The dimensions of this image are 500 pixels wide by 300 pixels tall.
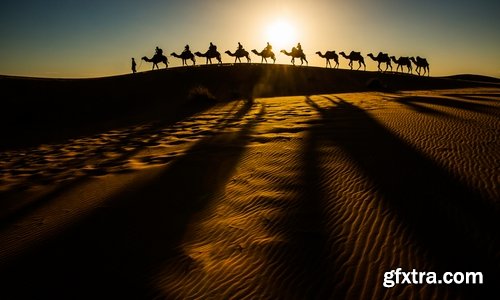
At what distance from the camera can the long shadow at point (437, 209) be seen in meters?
3.09

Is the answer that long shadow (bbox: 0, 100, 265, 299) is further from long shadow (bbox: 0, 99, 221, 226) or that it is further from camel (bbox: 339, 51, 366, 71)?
camel (bbox: 339, 51, 366, 71)

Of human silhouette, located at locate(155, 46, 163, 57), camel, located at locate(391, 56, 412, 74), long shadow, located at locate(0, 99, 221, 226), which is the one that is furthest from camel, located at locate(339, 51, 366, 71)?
long shadow, located at locate(0, 99, 221, 226)

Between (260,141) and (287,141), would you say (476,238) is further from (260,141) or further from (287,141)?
(260,141)

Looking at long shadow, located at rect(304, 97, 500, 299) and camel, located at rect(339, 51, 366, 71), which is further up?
camel, located at rect(339, 51, 366, 71)

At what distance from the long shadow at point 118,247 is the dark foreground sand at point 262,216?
0.02 meters

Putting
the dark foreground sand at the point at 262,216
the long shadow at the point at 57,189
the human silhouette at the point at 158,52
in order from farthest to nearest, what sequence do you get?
the human silhouette at the point at 158,52 < the long shadow at the point at 57,189 < the dark foreground sand at the point at 262,216

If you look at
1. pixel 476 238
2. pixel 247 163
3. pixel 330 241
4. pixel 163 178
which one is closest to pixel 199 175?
pixel 163 178

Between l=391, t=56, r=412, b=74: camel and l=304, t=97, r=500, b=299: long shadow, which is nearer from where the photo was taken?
l=304, t=97, r=500, b=299: long shadow

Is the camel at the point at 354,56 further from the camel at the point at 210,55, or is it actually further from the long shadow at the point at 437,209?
the long shadow at the point at 437,209

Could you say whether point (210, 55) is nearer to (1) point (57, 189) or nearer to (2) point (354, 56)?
(2) point (354, 56)

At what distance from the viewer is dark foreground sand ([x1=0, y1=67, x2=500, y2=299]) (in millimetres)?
3193

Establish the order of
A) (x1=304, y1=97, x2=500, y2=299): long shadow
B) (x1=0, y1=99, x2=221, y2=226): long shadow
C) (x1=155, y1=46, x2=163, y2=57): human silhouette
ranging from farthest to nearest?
(x1=155, y1=46, x2=163, y2=57): human silhouette → (x1=0, y1=99, x2=221, y2=226): long shadow → (x1=304, y1=97, x2=500, y2=299): long shadow

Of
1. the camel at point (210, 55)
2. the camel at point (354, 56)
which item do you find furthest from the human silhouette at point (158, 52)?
the camel at point (354, 56)

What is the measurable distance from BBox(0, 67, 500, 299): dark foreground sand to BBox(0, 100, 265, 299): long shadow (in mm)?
19
